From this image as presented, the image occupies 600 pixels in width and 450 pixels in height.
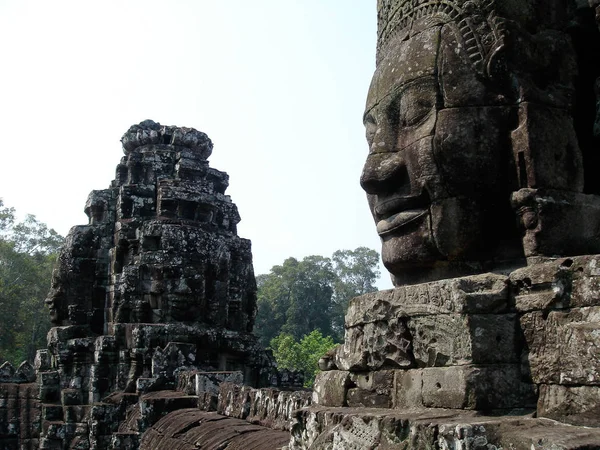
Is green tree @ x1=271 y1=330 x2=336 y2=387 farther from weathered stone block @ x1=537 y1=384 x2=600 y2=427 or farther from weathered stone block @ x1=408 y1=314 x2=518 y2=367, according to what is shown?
weathered stone block @ x1=537 y1=384 x2=600 y2=427

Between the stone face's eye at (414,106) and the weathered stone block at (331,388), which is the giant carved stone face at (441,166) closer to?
the stone face's eye at (414,106)

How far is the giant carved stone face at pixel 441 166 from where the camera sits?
11.2ft

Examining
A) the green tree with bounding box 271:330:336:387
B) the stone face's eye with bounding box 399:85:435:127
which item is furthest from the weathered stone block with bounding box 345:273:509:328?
the green tree with bounding box 271:330:336:387

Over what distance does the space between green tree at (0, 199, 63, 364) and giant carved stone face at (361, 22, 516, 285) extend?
3425cm

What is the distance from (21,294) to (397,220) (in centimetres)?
3583

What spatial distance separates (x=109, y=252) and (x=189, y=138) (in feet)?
9.09

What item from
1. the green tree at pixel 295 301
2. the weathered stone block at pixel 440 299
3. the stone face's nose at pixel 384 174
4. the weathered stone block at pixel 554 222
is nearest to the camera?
the weathered stone block at pixel 440 299

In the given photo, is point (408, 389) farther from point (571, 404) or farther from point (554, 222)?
point (554, 222)

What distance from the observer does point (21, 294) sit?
3638 cm

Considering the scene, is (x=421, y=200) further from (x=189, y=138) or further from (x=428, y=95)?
(x=189, y=138)

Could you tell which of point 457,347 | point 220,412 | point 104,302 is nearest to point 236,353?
point 104,302

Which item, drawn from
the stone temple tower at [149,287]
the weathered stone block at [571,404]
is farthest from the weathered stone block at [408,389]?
the stone temple tower at [149,287]

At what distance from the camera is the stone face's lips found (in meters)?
3.58

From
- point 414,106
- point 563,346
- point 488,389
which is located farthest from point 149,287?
point 563,346
